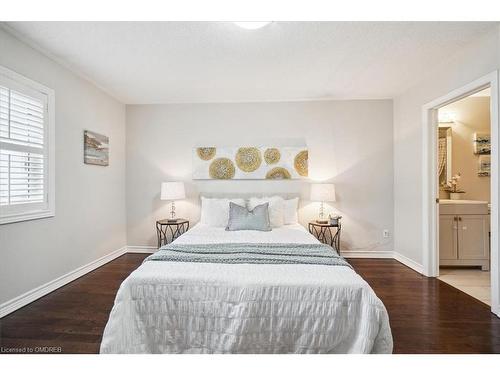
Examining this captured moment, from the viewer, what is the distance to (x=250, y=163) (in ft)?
13.6

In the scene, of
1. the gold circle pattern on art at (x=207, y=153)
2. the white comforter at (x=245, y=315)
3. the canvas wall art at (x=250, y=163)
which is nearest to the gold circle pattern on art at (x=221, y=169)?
the canvas wall art at (x=250, y=163)

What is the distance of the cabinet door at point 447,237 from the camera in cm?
347

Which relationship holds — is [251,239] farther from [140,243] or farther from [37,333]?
[140,243]

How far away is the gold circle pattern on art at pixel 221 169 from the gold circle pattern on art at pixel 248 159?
0.47 ft

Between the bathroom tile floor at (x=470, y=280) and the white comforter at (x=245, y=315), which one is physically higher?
the white comforter at (x=245, y=315)

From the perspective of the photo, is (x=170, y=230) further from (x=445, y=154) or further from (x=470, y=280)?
(x=445, y=154)

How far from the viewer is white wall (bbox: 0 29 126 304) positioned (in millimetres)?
2355

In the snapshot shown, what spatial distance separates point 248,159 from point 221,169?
45 centimetres

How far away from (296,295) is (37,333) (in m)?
1.99

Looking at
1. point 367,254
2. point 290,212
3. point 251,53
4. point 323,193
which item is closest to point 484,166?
point 367,254

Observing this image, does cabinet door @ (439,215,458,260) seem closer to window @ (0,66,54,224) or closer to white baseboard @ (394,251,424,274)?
white baseboard @ (394,251,424,274)

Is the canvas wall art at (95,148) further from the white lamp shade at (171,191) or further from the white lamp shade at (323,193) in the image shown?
the white lamp shade at (323,193)

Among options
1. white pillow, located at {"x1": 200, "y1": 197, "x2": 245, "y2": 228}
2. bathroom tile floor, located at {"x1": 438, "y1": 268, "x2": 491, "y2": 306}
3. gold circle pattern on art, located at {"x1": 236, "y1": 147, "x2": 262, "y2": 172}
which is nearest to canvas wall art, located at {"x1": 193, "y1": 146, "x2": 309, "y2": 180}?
gold circle pattern on art, located at {"x1": 236, "y1": 147, "x2": 262, "y2": 172}

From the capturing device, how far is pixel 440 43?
2.48 metres
